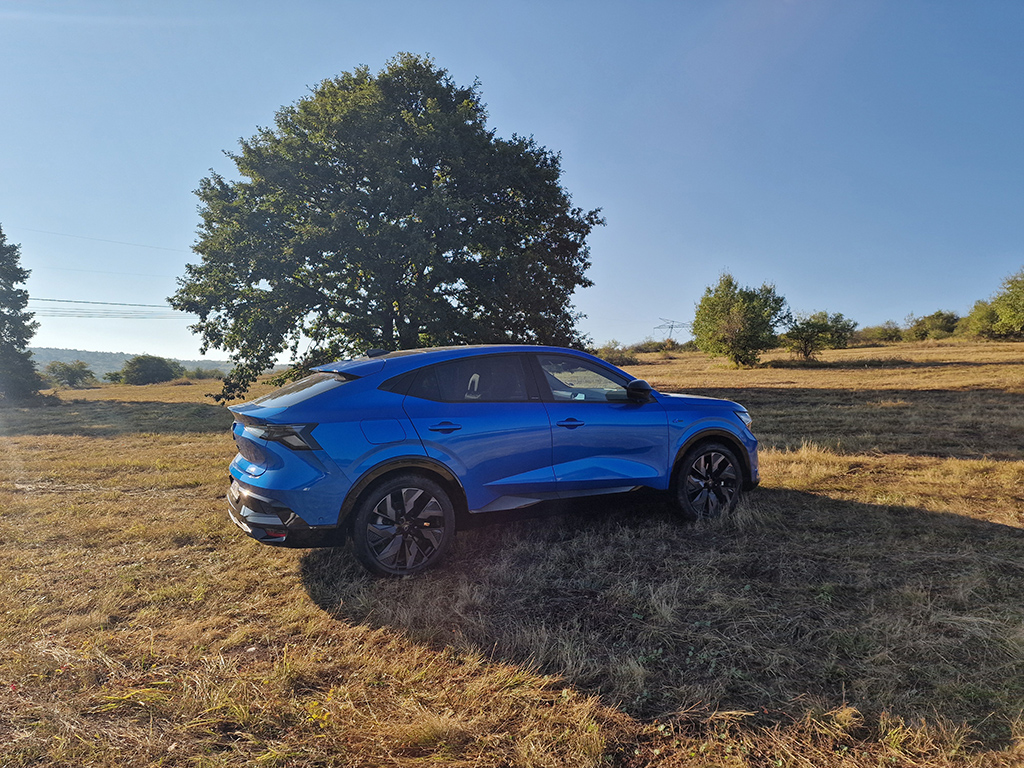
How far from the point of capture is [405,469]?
386 cm

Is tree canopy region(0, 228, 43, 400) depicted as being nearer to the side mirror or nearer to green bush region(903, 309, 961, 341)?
the side mirror

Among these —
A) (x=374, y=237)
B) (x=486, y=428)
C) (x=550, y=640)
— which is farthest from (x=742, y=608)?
(x=374, y=237)

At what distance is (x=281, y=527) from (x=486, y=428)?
155cm

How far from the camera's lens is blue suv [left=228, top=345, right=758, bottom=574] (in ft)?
11.9

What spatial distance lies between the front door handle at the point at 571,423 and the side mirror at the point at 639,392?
59 cm

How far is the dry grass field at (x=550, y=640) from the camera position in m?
2.19

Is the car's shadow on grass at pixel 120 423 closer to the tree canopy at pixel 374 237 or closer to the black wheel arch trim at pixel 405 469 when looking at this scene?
the tree canopy at pixel 374 237

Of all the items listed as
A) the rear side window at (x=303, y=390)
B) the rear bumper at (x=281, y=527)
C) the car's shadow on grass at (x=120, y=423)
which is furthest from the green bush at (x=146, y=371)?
the rear bumper at (x=281, y=527)

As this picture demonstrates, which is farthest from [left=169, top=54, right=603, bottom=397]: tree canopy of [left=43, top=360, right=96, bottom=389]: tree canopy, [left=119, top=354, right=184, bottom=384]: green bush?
[left=43, top=360, right=96, bottom=389]: tree canopy

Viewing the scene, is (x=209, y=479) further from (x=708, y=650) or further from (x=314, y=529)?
(x=708, y=650)

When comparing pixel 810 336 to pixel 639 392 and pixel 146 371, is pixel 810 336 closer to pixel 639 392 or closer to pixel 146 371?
pixel 639 392

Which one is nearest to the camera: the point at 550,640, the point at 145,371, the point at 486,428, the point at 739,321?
the point at 550,640

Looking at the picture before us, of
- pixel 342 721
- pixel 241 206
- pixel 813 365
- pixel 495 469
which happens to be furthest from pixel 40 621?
pixel 813 365

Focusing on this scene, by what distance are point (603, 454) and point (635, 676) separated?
2084mm
